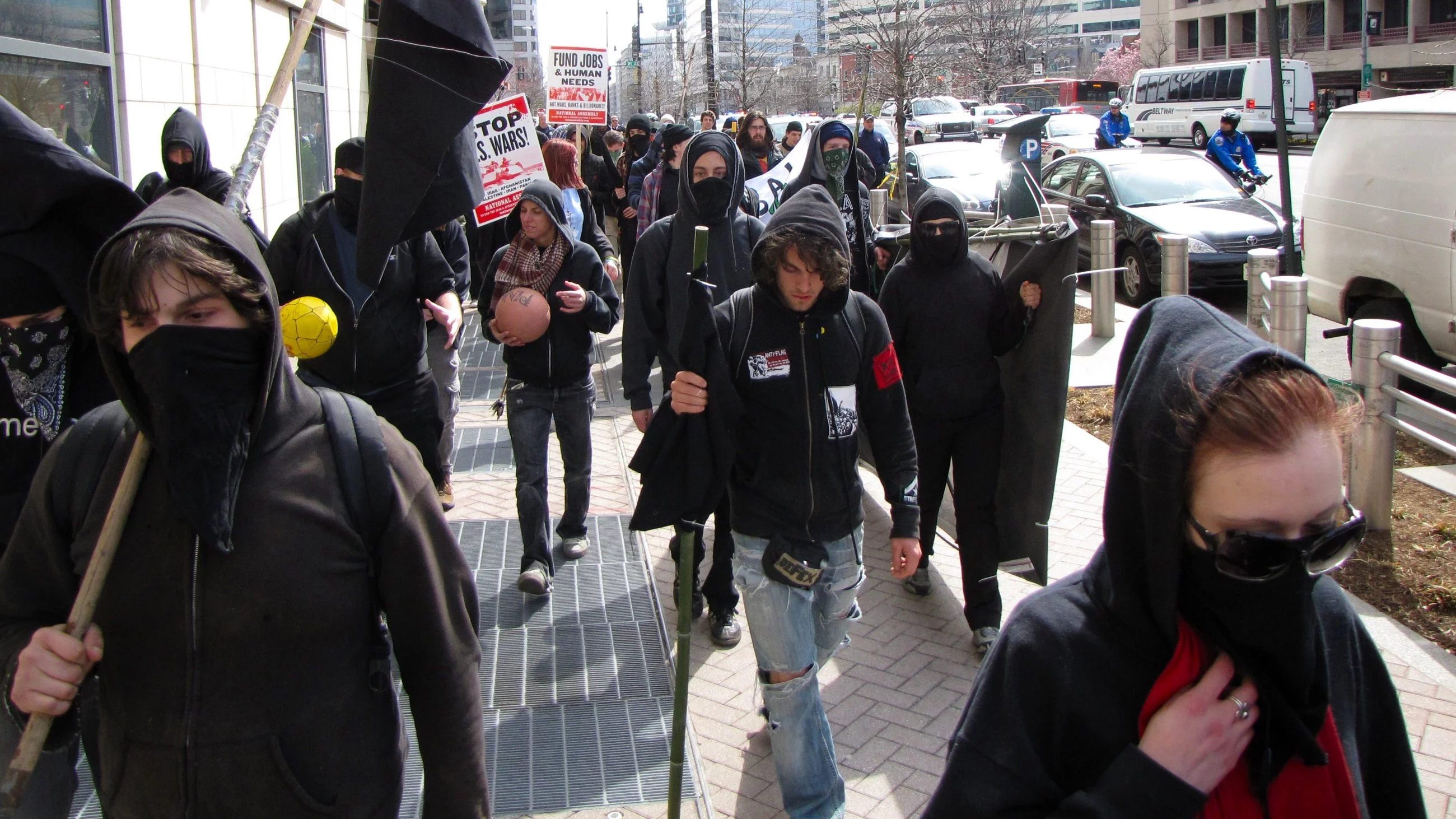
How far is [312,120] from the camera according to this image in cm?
1488

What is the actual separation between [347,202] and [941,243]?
245cm

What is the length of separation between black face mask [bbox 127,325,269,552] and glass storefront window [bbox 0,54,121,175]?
17.1ft

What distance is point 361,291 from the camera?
16.3ft

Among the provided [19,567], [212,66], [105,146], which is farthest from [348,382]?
[212,66]

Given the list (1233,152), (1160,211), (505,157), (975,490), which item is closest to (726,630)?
(975,490)

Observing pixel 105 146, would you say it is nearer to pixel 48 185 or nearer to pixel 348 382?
pixel 348 382

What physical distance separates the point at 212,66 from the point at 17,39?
131 inches

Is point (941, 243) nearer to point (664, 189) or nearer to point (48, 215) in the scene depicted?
point (48, 215)

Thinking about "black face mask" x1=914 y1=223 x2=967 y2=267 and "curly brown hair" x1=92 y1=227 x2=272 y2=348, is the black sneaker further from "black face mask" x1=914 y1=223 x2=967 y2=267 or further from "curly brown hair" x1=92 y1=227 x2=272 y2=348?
"curly brown hair" x1=92 y1=227 x2=272 y2=348

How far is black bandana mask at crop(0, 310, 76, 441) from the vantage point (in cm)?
304

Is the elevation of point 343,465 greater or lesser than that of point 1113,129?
lesser

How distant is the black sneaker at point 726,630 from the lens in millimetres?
5426

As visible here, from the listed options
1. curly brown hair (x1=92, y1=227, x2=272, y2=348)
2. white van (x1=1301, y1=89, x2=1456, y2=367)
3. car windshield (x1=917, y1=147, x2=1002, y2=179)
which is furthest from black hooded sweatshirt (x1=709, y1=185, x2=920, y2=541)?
car windshield (x1=917, y1=147, x2=1002, y2=179)

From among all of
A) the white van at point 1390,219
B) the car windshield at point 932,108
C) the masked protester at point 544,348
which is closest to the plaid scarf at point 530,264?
the masked protester at point 544,348
